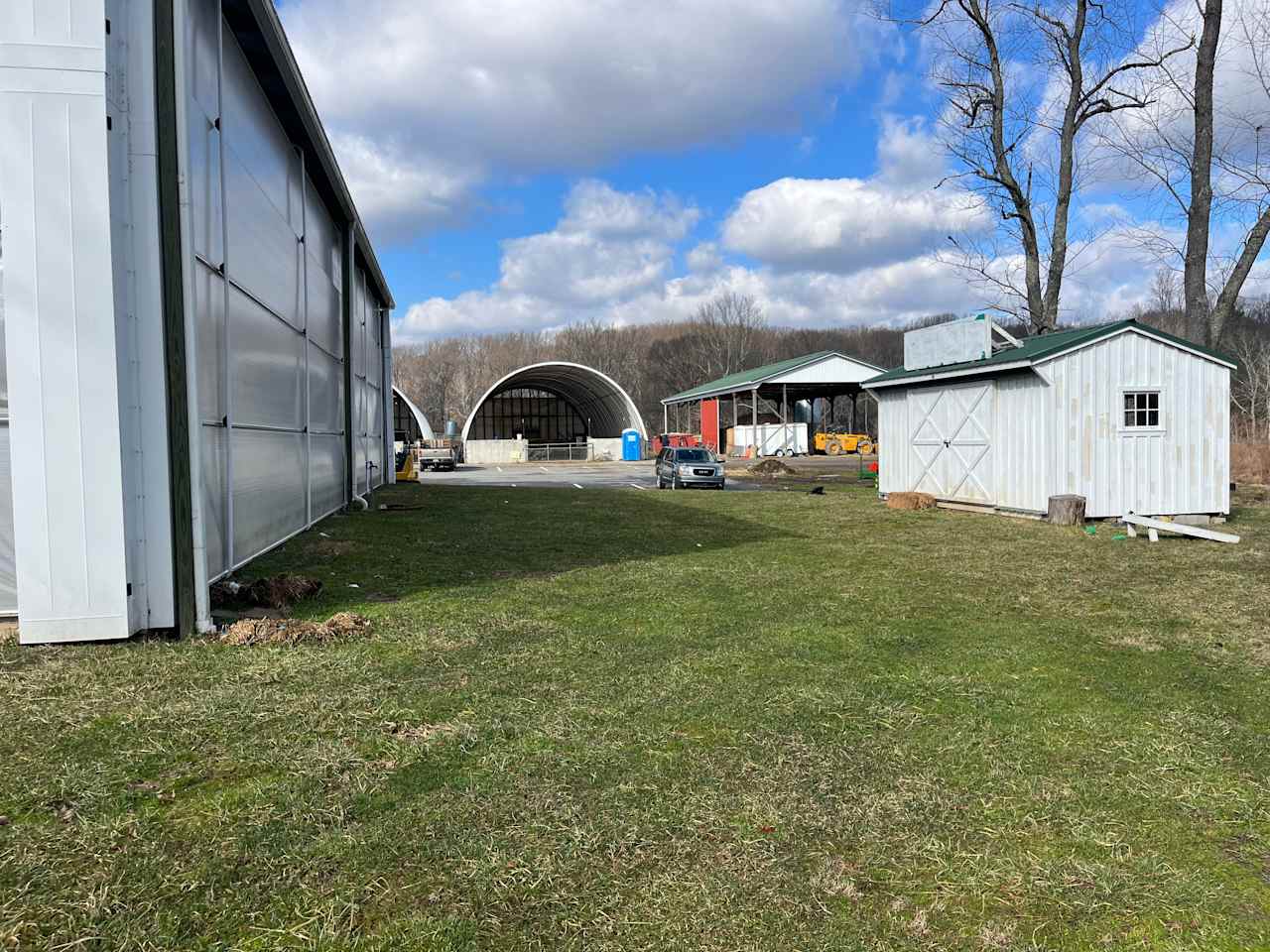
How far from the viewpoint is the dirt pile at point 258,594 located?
8180 mm

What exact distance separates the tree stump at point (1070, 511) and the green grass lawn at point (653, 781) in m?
7.54

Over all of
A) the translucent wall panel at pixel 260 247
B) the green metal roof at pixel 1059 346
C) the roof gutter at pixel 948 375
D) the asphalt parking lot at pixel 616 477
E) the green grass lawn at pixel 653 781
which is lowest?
the green grass lawn at pixel 653 781

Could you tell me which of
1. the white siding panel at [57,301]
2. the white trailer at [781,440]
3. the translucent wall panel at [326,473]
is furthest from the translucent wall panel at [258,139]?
the white trailer at [781,440]

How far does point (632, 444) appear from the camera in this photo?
5297 centimetres

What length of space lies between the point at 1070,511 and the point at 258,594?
13.9 m

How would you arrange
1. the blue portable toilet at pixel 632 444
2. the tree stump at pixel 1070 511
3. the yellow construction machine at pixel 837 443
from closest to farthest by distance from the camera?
the tree stump at pixel 1070 511
the yellow construction machine at pixel 837 443
the blue portable toilet at pixel 632 444

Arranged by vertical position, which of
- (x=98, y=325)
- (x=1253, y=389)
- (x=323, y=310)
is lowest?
(x=98, y=325)

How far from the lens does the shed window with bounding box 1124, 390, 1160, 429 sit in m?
16.3

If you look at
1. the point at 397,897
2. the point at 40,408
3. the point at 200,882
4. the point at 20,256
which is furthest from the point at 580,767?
the point at 20,256

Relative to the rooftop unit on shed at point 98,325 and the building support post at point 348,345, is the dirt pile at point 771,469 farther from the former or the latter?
the rooftop unit on shed at point 98,325

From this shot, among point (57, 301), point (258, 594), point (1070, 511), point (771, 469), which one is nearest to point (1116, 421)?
point (1070, 511)

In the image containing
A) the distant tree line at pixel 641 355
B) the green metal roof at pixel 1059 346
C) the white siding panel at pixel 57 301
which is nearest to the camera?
the white siding panel at pixel 57 301

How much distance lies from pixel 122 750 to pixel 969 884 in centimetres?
420

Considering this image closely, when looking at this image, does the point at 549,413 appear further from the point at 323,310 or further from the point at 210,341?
the point at 210,341
